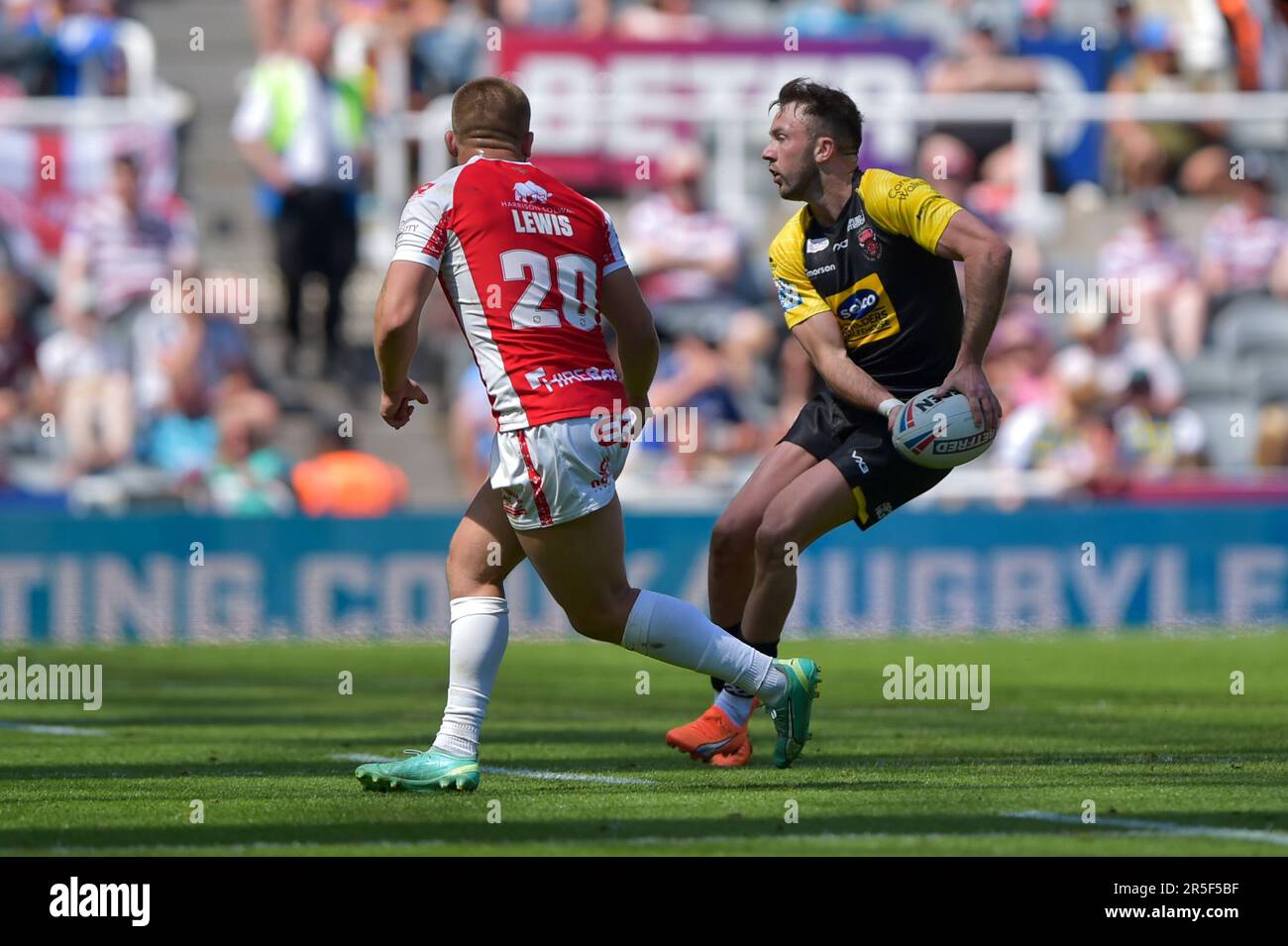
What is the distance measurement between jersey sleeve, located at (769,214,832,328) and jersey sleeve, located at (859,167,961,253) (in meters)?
0.40

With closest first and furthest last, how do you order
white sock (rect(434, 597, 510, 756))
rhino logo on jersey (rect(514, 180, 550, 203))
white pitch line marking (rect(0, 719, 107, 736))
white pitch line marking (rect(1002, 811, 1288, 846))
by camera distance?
white pitch line marking (rect(1002, 811, 1288, 846)), rhino logo on jersey (rect(514, 180, 550, 203)), white sock (rect(434, 597, 510, 756)), white pitch line marking (rect(0, 719, 107, 736))

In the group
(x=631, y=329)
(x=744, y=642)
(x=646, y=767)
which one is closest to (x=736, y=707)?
(x=744, y=642)

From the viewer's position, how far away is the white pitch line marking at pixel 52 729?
989cm

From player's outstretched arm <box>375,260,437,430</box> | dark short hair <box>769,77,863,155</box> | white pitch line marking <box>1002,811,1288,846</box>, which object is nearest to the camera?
white pitch line marking <box>1002,811,1288,846</box>

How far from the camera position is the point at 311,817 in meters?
6.68

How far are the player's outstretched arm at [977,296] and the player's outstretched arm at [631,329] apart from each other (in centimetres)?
125

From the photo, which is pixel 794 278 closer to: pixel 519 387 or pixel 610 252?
pixel 610 252

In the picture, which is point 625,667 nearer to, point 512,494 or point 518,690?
point 518,690

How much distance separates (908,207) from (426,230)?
2.11 m

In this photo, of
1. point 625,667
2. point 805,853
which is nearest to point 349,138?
point 625,667

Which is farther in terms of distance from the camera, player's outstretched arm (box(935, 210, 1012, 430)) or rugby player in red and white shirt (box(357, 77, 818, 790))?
player's outstretched arm (box(935, 210, 1012, 430))

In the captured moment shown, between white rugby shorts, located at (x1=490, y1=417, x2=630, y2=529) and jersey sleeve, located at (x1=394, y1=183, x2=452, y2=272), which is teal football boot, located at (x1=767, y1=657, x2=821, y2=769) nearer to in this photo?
white rugby shorts, located at (x1=490, y1=417, x2=630, y2=529)

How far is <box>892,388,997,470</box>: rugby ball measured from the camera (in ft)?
27.1
